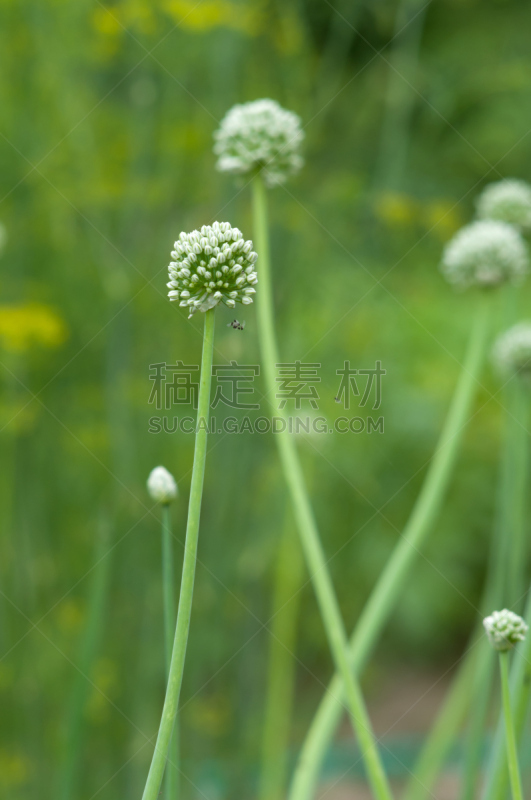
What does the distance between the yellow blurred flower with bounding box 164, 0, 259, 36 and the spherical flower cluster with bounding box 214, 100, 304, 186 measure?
1.39 feet

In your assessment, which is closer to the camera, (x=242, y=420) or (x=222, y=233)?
(x=222, y=233)

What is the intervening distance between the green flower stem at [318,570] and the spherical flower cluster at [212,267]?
201 millimetres

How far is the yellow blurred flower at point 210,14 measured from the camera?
40.8 inches

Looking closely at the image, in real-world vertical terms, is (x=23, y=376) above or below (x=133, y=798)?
above

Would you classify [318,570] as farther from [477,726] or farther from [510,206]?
[510,206]

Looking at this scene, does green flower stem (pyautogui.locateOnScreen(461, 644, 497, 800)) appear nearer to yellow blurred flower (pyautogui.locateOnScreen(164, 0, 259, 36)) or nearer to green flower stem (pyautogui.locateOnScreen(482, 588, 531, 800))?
green flower stem (pyautogui.locateOnScreen(482, 588, 531, 800))

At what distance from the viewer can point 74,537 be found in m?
1.13

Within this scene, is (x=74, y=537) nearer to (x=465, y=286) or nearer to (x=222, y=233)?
(x=465, y=286)

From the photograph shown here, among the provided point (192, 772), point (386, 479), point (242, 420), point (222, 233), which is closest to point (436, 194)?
point (386, 479)

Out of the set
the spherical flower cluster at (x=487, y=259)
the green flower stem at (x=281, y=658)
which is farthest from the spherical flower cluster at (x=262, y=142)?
the green flower stem at (x=281, y=658)

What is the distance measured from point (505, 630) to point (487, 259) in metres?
0.48

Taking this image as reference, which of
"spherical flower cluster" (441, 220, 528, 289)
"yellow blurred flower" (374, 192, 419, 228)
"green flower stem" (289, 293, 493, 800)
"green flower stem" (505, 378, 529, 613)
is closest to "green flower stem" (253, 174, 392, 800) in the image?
"green flower stem" (289, 293, 493, 800)

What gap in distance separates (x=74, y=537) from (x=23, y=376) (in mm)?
251

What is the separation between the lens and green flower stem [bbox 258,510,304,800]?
93cm
